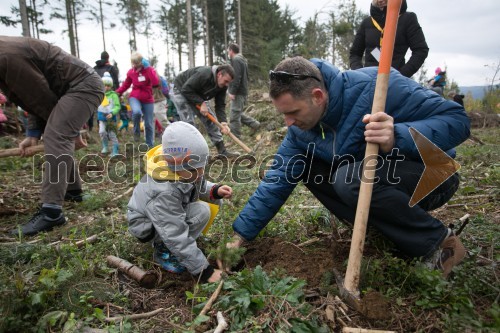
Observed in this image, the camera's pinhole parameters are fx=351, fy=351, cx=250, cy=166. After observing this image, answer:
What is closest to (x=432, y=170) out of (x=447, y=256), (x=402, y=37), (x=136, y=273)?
(x=447, y=256)

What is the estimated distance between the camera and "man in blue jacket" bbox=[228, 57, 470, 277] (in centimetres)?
198

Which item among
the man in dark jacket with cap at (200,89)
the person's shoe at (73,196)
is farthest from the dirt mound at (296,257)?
the man in dark jacket with cap at (200,89)

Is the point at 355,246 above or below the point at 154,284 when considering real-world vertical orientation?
above

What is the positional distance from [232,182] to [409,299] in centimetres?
342

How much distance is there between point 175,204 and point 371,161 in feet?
4.23

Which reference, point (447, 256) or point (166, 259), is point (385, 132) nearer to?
point (447, 256)

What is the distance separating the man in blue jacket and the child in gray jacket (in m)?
0.70

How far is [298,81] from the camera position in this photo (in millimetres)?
2033

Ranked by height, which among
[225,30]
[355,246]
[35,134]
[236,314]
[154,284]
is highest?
[225,30]

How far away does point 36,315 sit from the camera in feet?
6.13

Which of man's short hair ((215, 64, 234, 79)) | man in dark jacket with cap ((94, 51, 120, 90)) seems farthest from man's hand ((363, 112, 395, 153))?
man in dark jacket with cap ((94, 51, 120, 90))

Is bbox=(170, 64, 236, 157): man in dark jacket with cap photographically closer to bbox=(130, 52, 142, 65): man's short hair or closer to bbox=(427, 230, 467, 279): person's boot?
bbox=(130, 52, 142, 65): man's short hair

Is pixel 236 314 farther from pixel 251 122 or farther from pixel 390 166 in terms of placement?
pixel 251 122

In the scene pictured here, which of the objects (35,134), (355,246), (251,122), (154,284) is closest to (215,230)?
(154,284)
